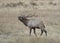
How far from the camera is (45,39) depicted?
42.0ft

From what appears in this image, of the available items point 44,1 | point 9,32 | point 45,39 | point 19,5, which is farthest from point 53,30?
point 44,1

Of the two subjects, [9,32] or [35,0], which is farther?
[35,0]

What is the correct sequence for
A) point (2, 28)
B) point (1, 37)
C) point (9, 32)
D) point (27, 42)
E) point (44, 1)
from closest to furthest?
point (27, 42) → point (1, 37) → point (9, 32) → point (2, 28) → point (44, 1)

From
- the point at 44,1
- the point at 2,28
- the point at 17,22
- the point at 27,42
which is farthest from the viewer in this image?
the point at 44,1

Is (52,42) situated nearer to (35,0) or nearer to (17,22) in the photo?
(17,22)

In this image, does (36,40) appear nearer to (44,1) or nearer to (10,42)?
(10,42)

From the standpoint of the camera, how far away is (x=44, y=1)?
1299 inches

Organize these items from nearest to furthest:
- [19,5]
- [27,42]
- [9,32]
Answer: [27,42] < [9,32] < [19,5]

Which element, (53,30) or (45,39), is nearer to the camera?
(45,39)

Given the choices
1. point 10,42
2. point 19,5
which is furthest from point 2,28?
point 19,5

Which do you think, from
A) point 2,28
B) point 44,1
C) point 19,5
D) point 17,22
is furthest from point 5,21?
point 44,1

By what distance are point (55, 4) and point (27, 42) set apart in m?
17.9

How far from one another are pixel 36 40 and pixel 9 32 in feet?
11.3

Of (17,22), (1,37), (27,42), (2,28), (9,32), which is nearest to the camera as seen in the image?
(27,42)
